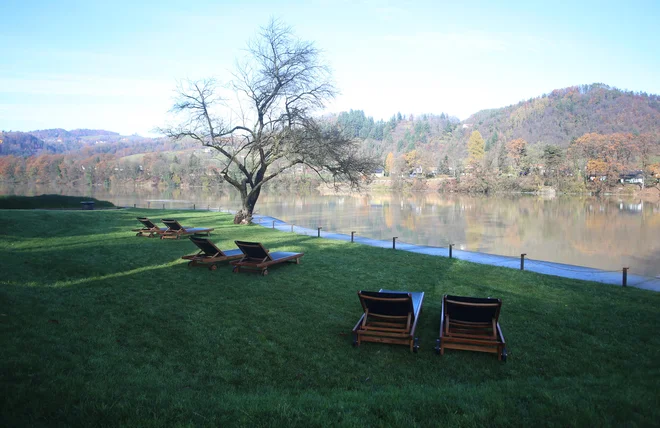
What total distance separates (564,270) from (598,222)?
78.0 ft

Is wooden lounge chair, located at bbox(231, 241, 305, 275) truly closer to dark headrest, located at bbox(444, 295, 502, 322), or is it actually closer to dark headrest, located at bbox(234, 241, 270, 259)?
dark headrest, located at bbox(234, 241, 270, 259)

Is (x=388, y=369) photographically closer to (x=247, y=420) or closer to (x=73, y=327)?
(x=247, y=420)

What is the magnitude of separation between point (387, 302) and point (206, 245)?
5938 mm

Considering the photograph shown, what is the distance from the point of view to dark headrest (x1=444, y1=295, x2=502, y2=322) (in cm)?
553

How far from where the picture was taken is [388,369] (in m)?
5.09

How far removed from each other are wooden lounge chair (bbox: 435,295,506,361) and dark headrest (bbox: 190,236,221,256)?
6340 millimetres

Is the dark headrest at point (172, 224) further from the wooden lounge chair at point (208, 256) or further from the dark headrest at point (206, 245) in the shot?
the dark headrest at point (206, 245)

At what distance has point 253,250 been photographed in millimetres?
10219

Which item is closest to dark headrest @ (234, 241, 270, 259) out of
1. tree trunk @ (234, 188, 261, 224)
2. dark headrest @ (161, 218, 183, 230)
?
dark headrest @ (161, 218, 183, 230)

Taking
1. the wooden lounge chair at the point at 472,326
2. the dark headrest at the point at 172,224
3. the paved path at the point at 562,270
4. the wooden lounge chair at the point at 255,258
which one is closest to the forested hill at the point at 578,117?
the paved path at the point at 562,270

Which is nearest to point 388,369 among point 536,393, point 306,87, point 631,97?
point 536,393

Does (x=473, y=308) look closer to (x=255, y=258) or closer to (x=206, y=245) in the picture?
(x=255, y=258)

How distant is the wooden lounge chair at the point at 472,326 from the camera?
539 cm

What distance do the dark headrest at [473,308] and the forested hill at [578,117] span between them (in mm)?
161423
